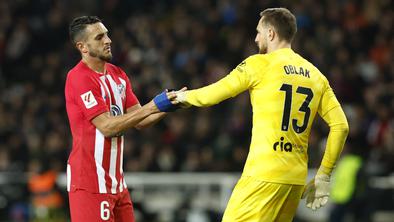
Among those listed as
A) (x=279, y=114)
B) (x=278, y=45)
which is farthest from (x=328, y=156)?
(x=278, y=45)

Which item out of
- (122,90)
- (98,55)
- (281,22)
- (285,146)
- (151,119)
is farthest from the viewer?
(151,119)

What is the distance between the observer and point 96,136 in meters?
6.92

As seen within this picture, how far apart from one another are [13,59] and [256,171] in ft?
41.4

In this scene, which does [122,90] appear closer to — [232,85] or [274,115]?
[232,85]

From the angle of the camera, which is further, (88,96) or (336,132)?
(88,96)

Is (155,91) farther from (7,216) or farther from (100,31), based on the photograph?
(100,31)

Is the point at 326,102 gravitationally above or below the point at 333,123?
above

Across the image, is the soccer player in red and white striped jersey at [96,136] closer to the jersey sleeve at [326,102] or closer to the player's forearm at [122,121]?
the player's forearm at [122,121]

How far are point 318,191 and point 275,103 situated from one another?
82cm

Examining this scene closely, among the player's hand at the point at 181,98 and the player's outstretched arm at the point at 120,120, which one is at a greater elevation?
the player's hand at the point at 181,98

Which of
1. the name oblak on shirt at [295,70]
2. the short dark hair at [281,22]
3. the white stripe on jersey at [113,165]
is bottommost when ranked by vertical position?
the white stripe on jersey at [113,165]

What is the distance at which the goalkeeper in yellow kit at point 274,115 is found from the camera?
646cm

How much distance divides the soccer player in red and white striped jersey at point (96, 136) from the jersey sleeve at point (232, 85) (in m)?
0.37

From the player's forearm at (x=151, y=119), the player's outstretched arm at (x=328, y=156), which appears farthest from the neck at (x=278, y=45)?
the player's forearm at (x=151, y=119)
